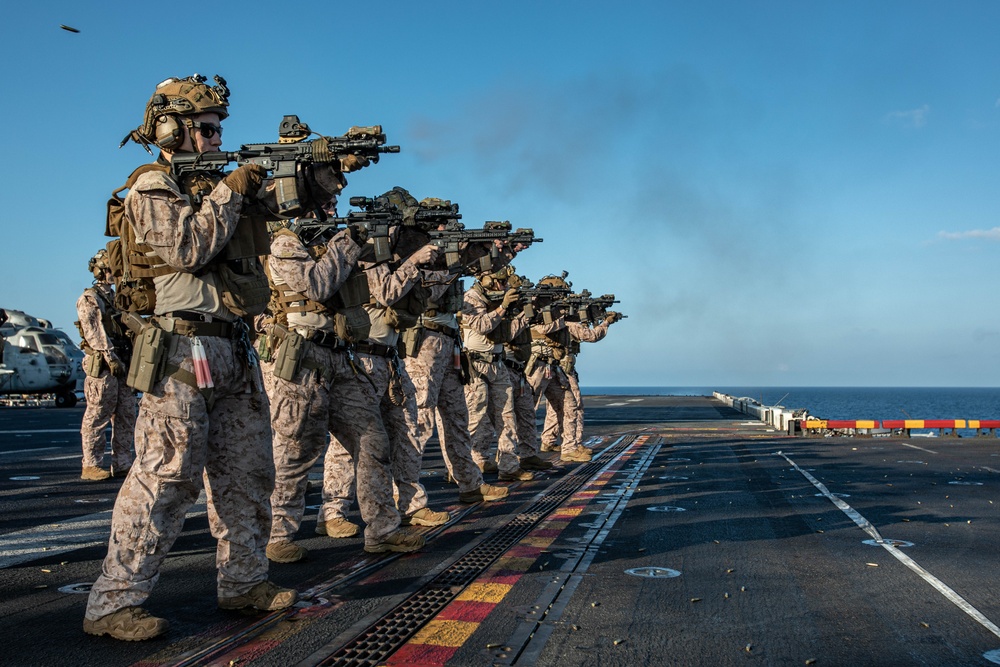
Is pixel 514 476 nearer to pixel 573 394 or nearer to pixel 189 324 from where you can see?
pixel 573 394

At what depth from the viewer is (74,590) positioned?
16.7 ft

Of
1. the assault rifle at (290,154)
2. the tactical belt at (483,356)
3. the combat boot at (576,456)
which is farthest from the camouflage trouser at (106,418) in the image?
the assault rifle at (290,154)

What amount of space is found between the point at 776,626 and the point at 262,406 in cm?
314

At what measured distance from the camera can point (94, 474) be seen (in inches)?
423

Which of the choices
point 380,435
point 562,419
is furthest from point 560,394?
point 380,435

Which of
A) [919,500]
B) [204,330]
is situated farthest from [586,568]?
[919,500]

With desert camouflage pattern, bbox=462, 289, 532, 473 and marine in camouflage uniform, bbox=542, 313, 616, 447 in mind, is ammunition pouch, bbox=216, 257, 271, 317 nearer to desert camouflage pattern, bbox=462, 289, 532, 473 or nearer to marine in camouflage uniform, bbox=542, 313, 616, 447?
desert camouflage pattern, bbox=462, 289, 532, 473

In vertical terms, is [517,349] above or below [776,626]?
A: above

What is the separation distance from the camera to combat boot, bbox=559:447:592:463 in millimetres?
13936

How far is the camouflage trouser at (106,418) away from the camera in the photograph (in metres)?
10.8

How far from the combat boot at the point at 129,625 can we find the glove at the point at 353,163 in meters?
2.86

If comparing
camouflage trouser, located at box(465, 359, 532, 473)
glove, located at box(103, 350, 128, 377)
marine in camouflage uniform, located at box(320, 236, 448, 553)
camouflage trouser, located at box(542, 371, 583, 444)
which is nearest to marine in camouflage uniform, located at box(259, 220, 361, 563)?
marine in camouflage uniform, located at box(320, 236, 448, 553)

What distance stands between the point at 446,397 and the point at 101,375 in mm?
5244

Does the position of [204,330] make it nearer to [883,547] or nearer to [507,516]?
[507,516]
